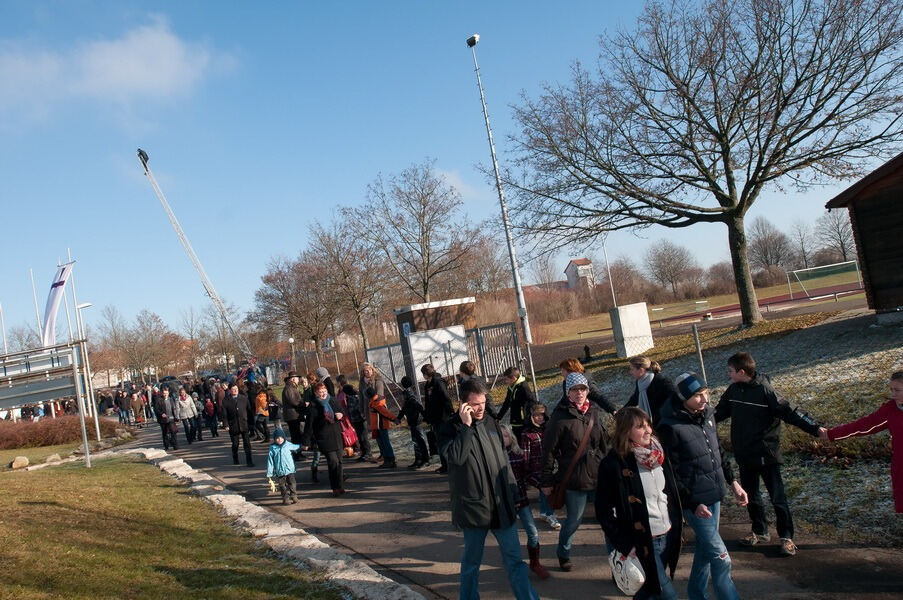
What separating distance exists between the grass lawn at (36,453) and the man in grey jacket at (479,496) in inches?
699

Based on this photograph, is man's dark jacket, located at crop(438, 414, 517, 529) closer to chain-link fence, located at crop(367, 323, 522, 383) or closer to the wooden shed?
the wooden shed

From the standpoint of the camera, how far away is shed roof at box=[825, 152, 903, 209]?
13234mm

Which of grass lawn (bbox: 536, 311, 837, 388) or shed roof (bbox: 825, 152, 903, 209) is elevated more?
shed roof (bbox: 825, 152, 903, 209)

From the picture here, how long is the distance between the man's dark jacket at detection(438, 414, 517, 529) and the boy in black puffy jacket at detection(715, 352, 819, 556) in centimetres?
225

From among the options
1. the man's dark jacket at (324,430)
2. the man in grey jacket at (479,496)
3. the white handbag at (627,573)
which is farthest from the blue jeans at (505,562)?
the man's dark jacket at (324,430)

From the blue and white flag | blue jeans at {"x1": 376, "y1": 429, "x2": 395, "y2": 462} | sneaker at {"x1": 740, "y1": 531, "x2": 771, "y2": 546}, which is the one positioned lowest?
sneaker at {"x1": 740, "y1": 531, "x2": 771, "y2": 546}

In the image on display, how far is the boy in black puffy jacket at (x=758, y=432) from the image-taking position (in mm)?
5672

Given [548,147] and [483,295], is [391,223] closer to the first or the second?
[548,147]

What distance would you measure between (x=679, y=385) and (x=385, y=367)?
57.0ft

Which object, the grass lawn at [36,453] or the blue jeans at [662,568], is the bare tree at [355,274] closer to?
the grass lawn at [36,453]

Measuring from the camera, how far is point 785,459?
8055 millimetres

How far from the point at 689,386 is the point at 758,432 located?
1.44 meters

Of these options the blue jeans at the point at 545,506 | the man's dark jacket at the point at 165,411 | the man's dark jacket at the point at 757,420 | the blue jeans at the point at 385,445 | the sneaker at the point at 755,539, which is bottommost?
the sneaker at the point at 755,539

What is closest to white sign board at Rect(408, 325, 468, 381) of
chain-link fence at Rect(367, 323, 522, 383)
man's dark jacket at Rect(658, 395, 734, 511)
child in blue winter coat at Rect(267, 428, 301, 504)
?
chain-link fence at Rect(367, 323, 522, 383)
